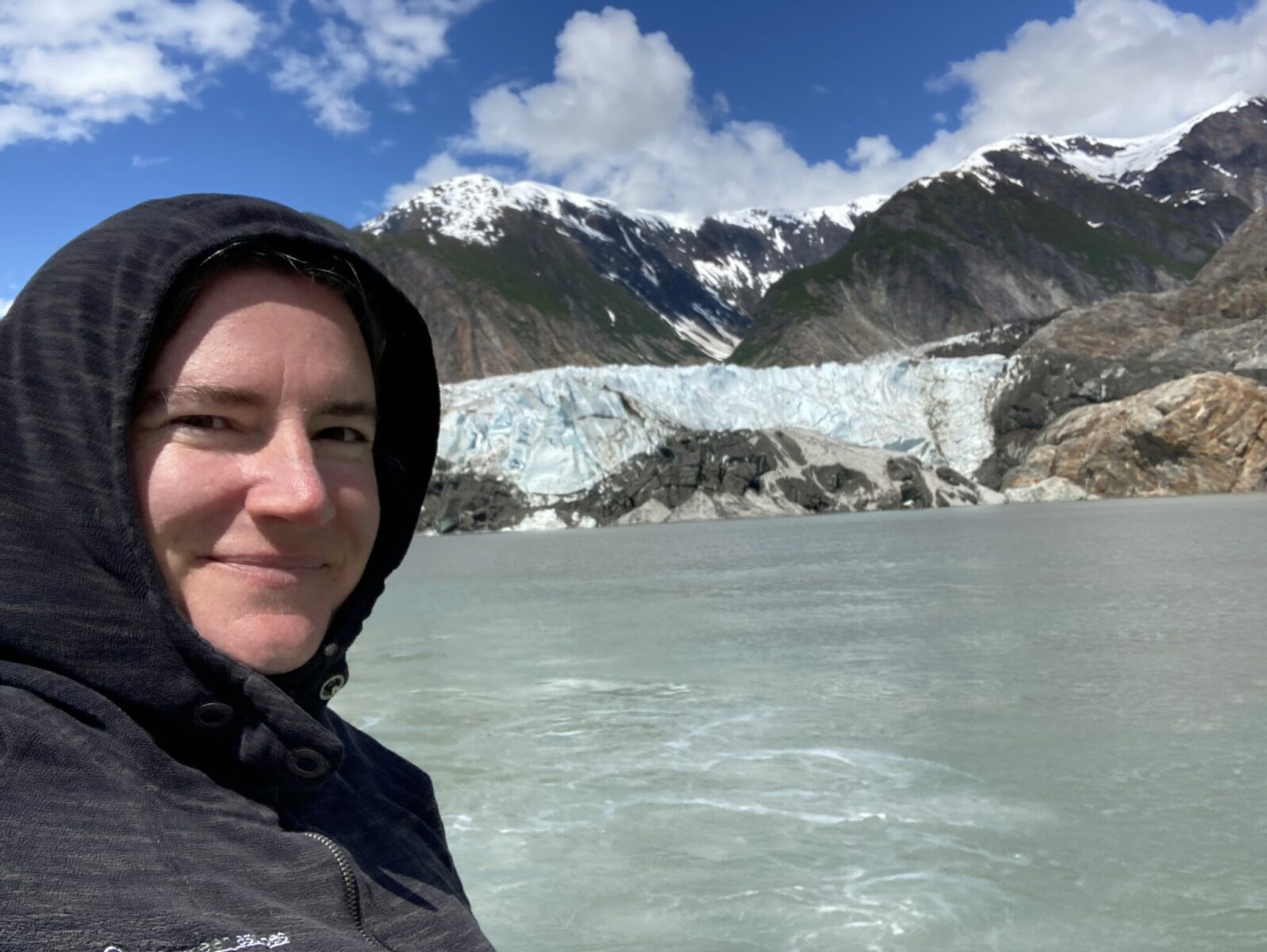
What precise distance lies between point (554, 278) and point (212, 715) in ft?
456

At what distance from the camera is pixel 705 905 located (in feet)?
9.86

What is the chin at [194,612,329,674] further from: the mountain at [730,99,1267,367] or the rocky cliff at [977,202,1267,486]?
the mountain at [730,99,1267,367]

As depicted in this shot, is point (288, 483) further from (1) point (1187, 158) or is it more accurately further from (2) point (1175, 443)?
(1) point (1187, 158)

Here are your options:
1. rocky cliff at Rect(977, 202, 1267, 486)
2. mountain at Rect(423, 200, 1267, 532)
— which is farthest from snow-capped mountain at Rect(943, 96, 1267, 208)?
mountain at Rect(423, 200, 1267, 532)

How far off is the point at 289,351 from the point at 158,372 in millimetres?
131

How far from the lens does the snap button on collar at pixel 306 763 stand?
3.17ft

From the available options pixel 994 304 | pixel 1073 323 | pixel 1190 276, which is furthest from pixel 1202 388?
pixel 1190 276

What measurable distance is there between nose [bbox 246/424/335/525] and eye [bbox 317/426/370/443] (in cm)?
7

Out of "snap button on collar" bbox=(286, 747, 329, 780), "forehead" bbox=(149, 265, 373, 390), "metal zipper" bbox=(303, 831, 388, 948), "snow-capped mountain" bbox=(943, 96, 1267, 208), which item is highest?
"snow-capped mountain" bbox=(943, 96, 1267, 208)

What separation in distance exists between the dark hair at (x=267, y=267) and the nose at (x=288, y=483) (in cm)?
14

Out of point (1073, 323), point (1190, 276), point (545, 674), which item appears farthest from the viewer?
point (1190, 276)

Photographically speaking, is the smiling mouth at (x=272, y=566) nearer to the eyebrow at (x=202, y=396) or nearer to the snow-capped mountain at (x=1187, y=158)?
the eyebrow at (x=202, y=396)

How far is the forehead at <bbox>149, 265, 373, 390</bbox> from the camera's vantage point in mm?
979

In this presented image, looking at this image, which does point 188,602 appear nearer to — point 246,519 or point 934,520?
point 246,519
